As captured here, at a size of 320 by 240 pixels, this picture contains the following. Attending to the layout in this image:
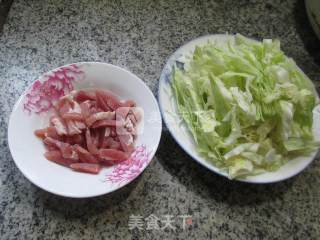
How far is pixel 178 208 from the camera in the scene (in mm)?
854

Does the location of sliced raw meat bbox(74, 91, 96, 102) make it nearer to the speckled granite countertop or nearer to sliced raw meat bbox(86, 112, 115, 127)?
sliced raw meat bbox(86, 112, 115, 127)

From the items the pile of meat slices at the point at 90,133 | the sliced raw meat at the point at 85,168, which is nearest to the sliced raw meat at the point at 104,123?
the pile of meat slices at the point at 90,133

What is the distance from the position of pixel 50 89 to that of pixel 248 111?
0.53 metres

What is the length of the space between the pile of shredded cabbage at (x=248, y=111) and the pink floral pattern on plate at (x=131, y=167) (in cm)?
15

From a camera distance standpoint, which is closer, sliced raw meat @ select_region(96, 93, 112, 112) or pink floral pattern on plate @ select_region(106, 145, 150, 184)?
pink floral pattern on plate @ select_region(106, 145, 150, 184)

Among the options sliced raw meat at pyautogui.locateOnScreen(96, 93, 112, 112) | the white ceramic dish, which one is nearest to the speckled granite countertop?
the white ceramic dish

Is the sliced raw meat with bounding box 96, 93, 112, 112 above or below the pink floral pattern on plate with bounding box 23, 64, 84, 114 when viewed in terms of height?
below

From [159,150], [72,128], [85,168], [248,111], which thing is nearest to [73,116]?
[72,128]

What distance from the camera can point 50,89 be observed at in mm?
901

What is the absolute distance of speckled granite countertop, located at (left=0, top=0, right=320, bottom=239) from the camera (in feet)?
2.68

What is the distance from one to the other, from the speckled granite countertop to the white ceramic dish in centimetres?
8

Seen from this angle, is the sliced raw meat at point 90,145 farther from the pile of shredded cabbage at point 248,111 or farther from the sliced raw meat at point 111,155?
the pile of shredded cabbage at point 248,111

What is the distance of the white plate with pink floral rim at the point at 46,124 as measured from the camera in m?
0.76

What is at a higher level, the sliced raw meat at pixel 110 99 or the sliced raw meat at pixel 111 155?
the sliced raw meat at pixel 110 99
